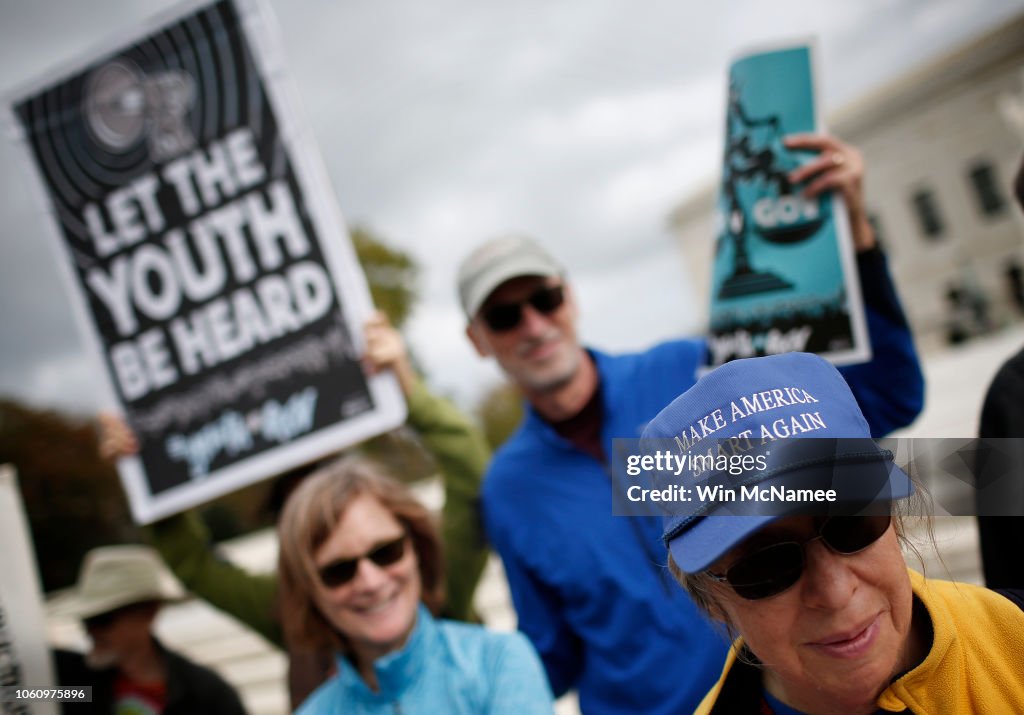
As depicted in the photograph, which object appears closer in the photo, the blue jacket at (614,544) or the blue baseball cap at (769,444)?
the blue baseball cap at (769,444)

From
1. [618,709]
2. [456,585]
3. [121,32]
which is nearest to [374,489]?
[456,585]

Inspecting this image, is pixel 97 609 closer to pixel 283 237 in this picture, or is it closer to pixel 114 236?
pixel 114 236

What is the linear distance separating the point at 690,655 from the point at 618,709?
0.93 feet

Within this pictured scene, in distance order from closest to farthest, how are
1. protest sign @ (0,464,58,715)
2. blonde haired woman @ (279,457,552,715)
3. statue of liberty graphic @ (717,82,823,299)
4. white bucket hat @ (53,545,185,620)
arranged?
protest sign @ (0,464,58,715) → statue of liberty graphic @ (717,82,823,299) → blonde haired woman @ (279,457,552,715) → white bucket hat @ (53,545,185,620)

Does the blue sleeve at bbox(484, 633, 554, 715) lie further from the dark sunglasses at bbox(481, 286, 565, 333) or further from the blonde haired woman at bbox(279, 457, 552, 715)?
the dark sunglasses at bbox(481, 286, 565, 333)

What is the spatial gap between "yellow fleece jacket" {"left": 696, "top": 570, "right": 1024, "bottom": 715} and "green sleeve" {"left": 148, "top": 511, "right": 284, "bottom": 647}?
7.18ft

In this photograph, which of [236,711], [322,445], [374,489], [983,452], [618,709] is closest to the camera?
[983,452]

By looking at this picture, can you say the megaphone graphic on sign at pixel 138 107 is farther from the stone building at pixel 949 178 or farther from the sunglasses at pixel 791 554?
the stone building at pixel 949 178

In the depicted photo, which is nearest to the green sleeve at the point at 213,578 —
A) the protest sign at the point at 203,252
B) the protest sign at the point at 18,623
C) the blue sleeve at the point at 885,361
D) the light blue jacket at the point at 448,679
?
the protest sign at the point at 203,252

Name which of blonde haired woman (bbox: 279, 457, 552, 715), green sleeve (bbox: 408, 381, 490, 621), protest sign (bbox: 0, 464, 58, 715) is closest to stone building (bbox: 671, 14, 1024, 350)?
green sleeve (bbox: 408, 381, 490, 621)

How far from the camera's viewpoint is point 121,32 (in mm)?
2682

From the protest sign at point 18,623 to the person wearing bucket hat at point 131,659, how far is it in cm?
110

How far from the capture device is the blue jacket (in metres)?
1.84

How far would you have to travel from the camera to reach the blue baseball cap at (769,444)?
2.92 ft
